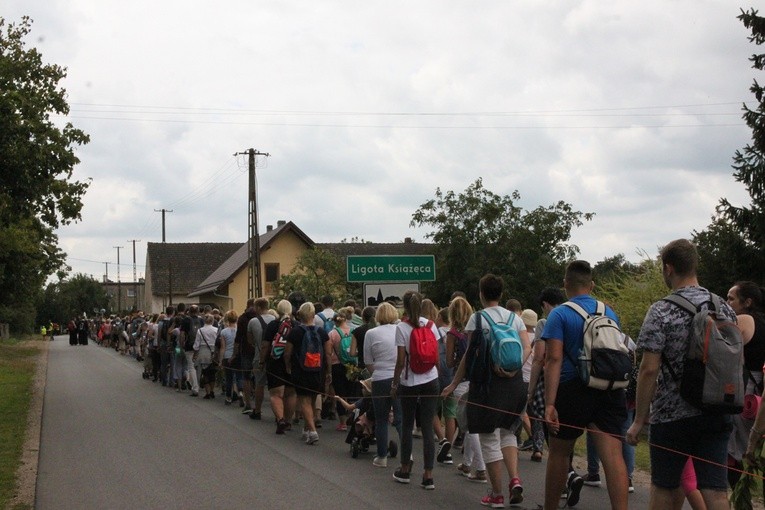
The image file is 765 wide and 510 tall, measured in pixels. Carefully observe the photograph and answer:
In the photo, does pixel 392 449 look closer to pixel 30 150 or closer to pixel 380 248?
pixel 30 150

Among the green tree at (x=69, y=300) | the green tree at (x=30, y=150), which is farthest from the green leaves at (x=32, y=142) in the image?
the green tree at (x=69, y=300)

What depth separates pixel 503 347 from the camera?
28.6 feet

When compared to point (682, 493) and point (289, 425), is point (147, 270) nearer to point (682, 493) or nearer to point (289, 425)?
point (289, 425)

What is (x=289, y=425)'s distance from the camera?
14773mm

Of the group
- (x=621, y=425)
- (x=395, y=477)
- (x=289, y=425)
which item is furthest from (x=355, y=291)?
(x=621, y=425)

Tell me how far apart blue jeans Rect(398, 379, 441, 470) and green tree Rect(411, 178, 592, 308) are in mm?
32802

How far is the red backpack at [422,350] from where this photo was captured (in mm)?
10070

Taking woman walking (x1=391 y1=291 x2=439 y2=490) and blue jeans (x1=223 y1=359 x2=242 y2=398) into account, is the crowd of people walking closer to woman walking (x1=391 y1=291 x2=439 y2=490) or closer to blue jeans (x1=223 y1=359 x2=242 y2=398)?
woman walking (x1=391 y1=291 x2=439 y2=490)

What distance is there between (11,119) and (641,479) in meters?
16.4

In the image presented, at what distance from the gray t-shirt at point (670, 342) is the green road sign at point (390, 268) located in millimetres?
12666

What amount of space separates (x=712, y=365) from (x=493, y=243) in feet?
126

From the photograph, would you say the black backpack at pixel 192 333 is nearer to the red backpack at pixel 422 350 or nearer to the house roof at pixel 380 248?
the red backpack at pixel 422 350

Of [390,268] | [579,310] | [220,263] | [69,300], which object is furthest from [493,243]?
[69,300]

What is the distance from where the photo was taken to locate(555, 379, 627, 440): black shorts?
7195 millimetres
